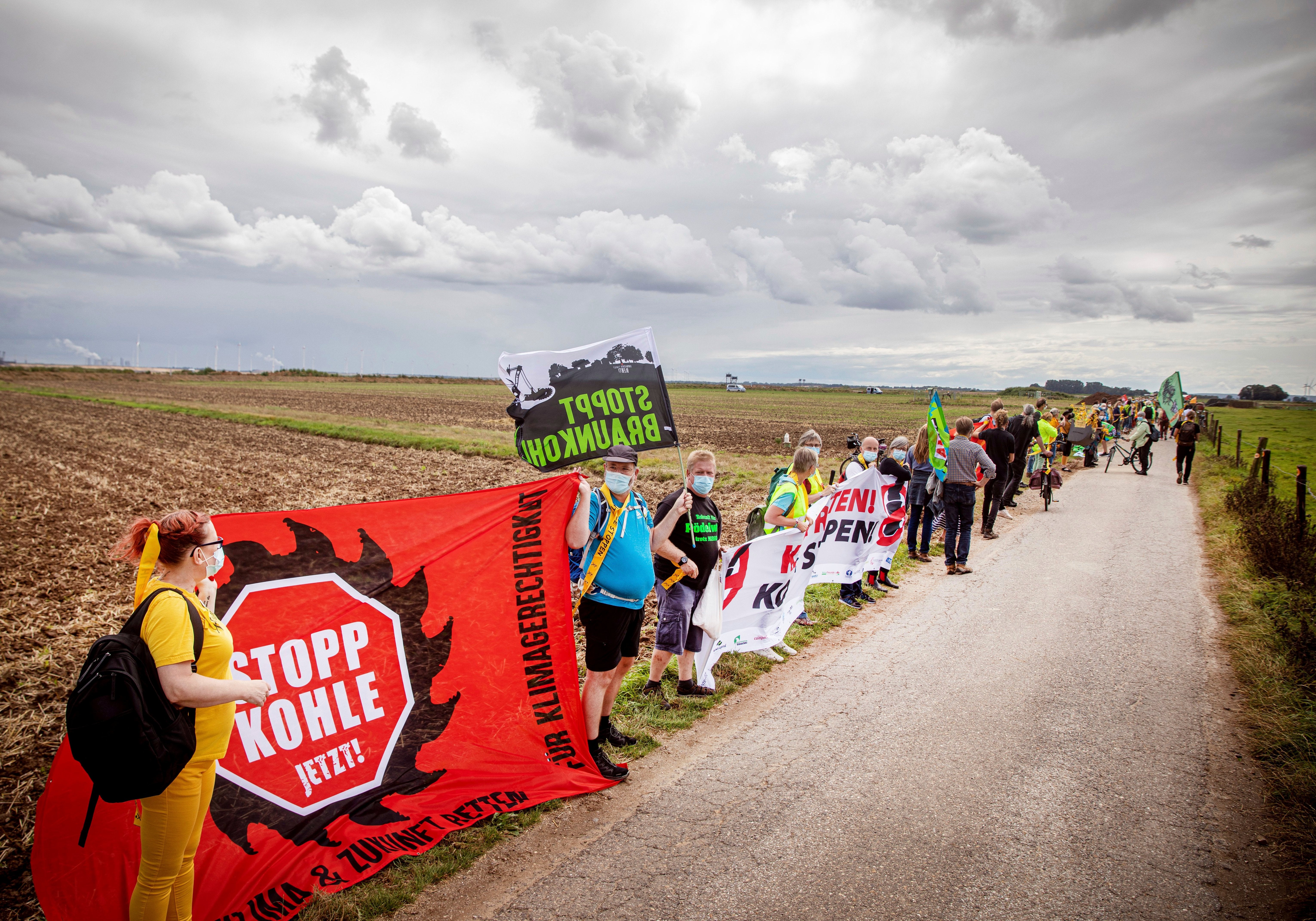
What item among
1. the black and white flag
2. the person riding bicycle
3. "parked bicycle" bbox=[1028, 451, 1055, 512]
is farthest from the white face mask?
the person riding bicycle

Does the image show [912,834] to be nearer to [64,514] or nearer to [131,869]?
[131,869]

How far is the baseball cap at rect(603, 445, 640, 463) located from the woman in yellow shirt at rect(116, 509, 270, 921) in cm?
245

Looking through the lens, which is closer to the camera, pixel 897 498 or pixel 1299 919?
pixel 1299 919

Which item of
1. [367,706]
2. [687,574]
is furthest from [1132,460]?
[367,706]

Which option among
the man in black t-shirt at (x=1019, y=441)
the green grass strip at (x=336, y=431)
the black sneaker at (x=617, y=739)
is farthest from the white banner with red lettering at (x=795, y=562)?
the green grass strip at (x=336, y=431)

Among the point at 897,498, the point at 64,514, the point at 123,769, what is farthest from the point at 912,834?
the point at 64,514

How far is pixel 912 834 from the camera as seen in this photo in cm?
396

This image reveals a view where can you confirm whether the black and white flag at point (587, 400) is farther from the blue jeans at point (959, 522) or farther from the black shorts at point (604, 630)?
the blue jeans at point (959, 522)

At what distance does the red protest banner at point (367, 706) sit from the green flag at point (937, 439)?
7.72 m

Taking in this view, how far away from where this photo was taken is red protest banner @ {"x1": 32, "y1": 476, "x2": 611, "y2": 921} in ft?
10.5

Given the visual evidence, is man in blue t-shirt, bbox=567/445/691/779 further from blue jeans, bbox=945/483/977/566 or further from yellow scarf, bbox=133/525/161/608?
blue jeans, bbox=945/483/977/566

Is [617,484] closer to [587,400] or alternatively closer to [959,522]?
[587,400]

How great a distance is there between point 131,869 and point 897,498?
8731 millimetres

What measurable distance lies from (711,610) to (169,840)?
4.04 m
